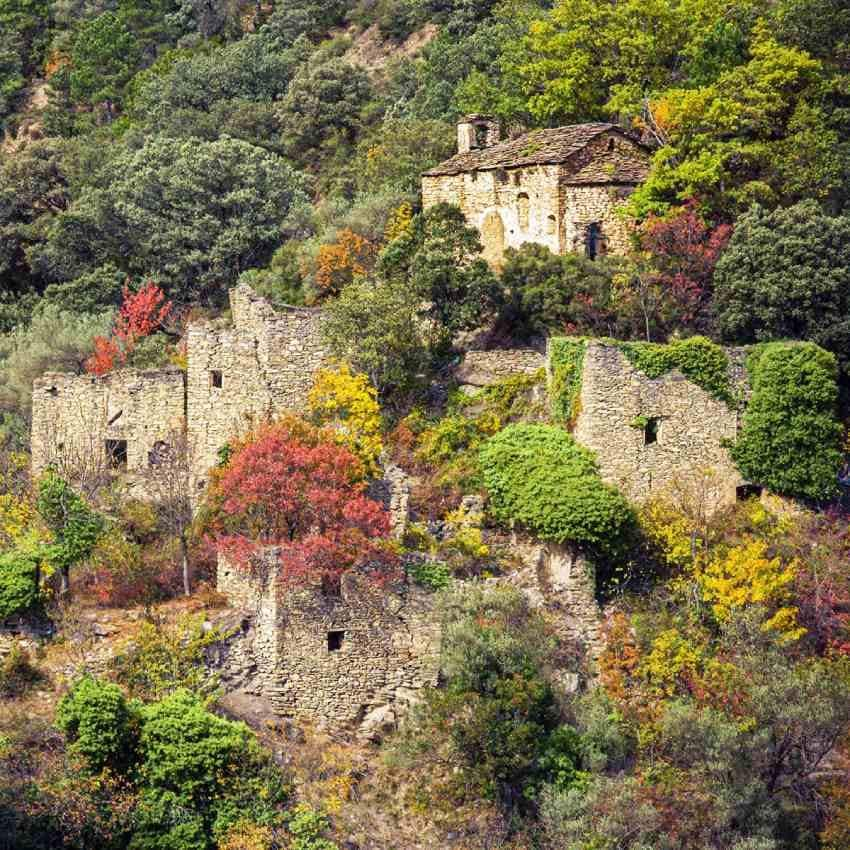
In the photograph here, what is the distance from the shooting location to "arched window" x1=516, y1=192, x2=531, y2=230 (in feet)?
151

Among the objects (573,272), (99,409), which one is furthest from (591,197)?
(99,409)

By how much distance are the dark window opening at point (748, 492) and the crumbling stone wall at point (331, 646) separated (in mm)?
7451

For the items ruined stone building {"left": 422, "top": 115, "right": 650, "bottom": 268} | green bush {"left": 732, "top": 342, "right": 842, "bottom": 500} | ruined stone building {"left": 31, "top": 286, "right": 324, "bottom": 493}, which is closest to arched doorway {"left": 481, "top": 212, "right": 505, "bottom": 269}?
ruined stone building {"left": 422, "top": 115, "right": 650, "bottom": 268}

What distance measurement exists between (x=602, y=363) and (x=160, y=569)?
9.55 m

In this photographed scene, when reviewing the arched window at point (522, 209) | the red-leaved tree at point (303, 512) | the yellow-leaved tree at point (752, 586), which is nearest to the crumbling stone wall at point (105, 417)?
the red-leaved tree at point (303, 512)

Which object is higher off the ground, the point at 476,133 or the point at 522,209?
the point at 476,133

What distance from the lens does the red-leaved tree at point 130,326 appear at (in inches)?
1820

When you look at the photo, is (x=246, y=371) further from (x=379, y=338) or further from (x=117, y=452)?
(x=117, y=452)

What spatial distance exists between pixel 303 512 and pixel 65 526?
183 inches

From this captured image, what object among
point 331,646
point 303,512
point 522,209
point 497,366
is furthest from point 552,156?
point 331,646

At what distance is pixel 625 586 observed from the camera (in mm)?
37594

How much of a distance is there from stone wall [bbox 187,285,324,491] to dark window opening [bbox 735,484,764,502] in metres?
8.99

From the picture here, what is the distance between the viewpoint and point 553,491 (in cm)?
3706

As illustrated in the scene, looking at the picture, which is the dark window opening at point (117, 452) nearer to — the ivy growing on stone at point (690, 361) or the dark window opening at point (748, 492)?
the ivy growing on stone at point (690, 361)
